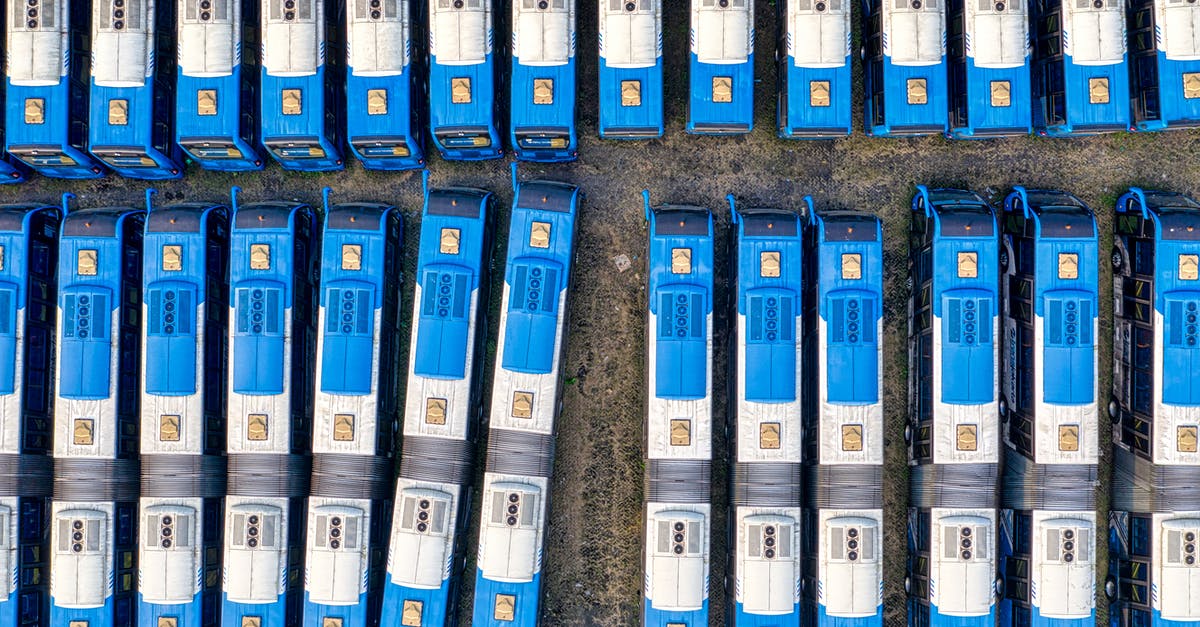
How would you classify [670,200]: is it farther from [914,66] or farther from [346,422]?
[346,422]

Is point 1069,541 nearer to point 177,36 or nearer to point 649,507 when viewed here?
point 649,507

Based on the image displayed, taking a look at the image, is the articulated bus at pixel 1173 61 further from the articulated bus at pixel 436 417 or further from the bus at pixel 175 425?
the bus at pixel 175 425

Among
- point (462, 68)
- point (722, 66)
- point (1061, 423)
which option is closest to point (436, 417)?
point (462, 68)

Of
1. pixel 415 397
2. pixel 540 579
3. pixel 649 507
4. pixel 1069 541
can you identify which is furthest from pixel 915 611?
pixel 415 397

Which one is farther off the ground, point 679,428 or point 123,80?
point 123,80

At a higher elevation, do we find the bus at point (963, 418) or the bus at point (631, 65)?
the bus at point (631, 65)

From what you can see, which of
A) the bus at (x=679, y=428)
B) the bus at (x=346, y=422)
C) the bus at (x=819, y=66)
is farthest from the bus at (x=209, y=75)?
the bus at (x=819, y=66)
